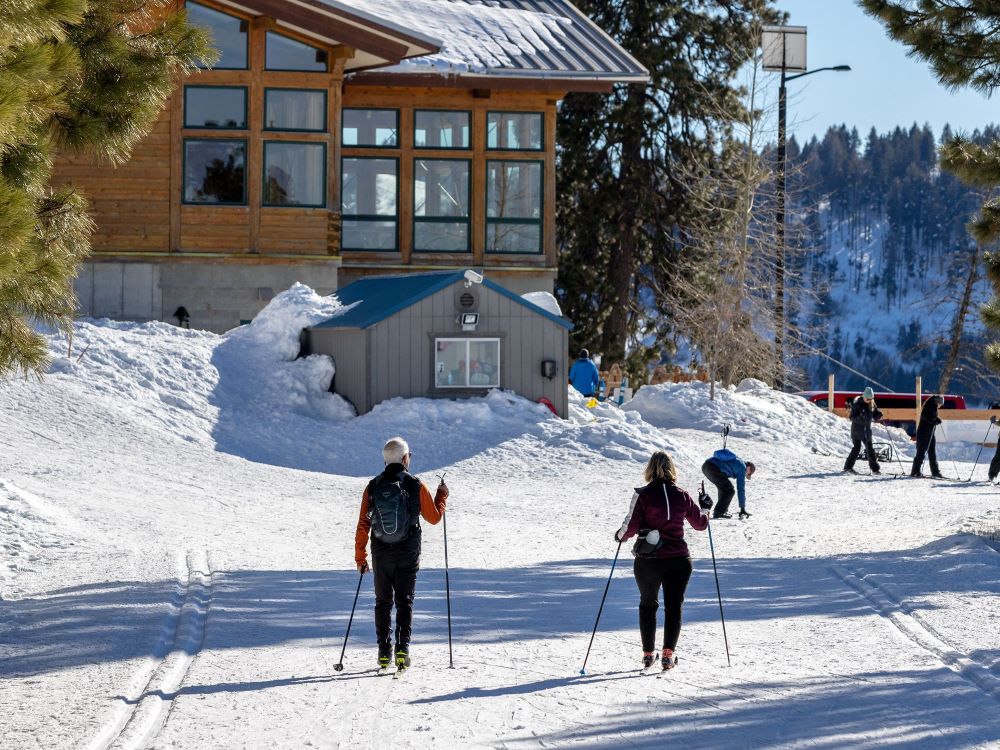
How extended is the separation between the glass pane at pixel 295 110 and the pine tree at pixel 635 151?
41.2ft

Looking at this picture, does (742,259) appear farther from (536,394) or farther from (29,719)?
(29,719)

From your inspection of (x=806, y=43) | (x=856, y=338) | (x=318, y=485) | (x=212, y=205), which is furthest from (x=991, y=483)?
(x=856, y=338)

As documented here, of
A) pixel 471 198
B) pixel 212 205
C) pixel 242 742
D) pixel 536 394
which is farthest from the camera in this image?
pixel 471 198

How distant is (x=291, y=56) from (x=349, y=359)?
704 cm

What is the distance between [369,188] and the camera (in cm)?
3073

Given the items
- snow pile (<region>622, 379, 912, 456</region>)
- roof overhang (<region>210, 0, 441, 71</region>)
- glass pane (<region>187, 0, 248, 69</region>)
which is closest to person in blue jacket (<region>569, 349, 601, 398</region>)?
snow pile (<region>622, 379, 912, 456</region>)

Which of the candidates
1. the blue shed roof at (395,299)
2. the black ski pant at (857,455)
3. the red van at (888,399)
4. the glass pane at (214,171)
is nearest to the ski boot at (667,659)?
the blue shed roof at (395,299)

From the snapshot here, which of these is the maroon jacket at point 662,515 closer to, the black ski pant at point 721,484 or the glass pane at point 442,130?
the black ski pant at point 721,484

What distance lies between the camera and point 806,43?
37.3 metres

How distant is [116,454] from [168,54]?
8.58 metres

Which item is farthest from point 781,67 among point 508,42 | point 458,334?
point 458,334

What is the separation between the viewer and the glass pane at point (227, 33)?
26.9 meters

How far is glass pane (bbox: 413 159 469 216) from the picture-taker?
101ft

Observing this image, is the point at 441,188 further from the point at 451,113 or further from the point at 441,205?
the point at 451,113
